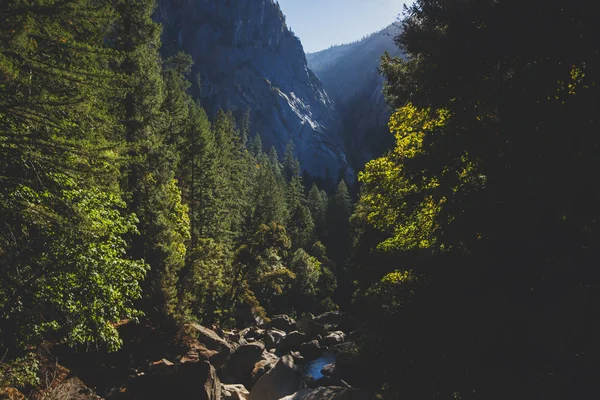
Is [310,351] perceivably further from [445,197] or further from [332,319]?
[445,197]

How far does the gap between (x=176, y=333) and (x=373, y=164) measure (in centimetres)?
1461

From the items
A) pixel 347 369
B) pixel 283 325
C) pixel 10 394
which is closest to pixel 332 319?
pixel 283 325

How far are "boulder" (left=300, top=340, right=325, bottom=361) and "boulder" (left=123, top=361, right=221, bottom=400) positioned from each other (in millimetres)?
13515

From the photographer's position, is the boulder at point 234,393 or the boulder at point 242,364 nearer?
the boulder at point 234,393

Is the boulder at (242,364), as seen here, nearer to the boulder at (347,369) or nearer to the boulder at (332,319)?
the boulder at (347,369)

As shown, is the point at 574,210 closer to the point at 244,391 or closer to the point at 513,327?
the point at 513,327

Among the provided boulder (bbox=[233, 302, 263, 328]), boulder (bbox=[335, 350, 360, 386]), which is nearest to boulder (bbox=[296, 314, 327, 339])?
boulder (bbox=[233, 302, 263, 328])

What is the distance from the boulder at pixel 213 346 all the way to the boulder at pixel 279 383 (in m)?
4.20

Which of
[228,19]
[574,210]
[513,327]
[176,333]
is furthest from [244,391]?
[228,19]

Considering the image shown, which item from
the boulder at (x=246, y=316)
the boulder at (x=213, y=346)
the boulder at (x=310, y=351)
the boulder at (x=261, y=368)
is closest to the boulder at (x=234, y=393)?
the boulder at (x=261, y=368)

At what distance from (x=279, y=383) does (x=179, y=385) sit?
4545 millimetres

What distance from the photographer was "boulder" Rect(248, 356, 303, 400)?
50.0 ft

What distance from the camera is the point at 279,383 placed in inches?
613

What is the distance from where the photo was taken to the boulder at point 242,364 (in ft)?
59.7
